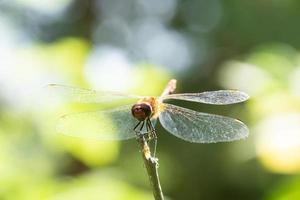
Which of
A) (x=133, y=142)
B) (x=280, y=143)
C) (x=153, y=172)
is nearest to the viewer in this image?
(x=153, y=172)

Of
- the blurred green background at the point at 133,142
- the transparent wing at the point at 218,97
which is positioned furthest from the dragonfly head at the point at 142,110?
the blurred green background at the point at 133,142

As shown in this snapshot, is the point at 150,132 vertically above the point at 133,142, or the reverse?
the point at 150,132

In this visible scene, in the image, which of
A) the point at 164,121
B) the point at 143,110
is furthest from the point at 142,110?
the point at 164,121

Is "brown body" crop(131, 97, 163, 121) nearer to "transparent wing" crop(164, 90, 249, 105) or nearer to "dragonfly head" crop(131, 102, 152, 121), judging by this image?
"dragonfly head" crop(131, 102, 152, 121)

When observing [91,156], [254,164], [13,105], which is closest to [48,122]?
[91,156]

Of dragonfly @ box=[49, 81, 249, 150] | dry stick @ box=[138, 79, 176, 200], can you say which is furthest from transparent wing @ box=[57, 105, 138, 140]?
dry stick @ box=[138, 79, 176, 200]

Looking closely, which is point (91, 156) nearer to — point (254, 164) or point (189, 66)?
point (254, 164)

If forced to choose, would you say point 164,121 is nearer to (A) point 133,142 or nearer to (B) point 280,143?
(B) point 280,143

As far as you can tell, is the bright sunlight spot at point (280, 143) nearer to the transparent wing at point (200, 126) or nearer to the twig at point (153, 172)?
the transparent wing at point (200, 126)
